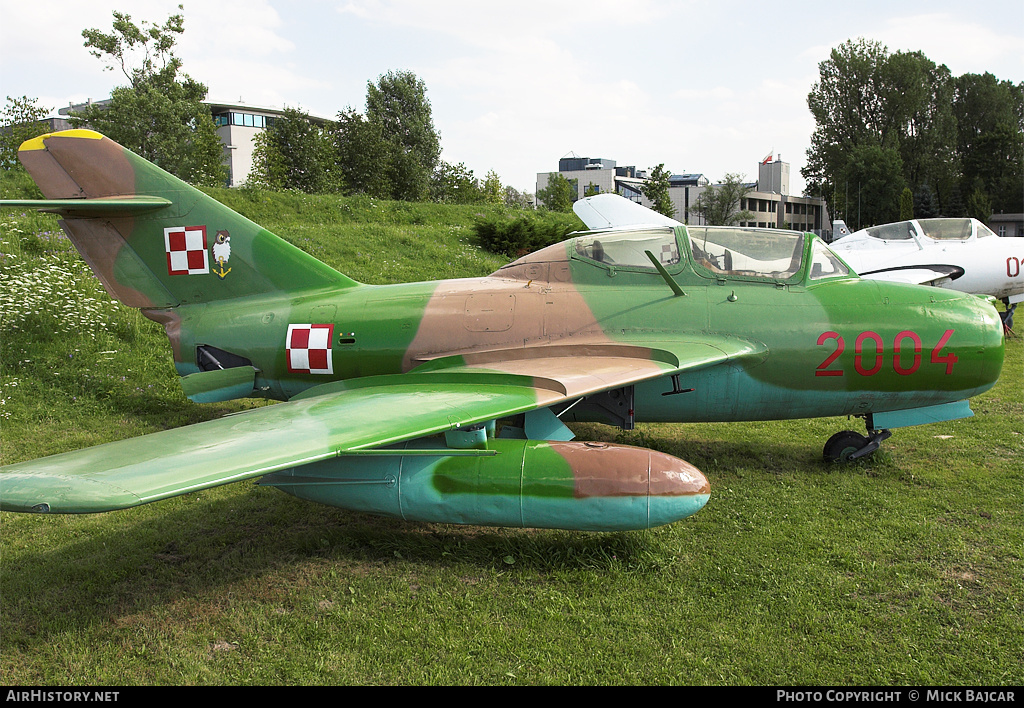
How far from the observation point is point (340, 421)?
4.42 meters

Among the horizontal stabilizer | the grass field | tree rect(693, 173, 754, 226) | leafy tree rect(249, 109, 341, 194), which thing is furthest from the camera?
tree rect(693, 173, 754, 226)

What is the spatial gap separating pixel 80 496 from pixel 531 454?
2.71 metres

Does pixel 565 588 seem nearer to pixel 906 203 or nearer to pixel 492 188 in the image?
pixel 492 188

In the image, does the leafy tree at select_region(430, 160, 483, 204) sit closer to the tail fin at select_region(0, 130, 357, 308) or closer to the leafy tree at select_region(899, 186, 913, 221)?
the tail fin at select_region(0, 130, 357, 308)

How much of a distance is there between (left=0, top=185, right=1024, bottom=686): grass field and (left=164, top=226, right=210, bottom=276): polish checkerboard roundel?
224 cm

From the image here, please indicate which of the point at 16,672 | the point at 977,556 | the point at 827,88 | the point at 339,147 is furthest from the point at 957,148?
the point at 16,672

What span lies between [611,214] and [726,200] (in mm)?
48577

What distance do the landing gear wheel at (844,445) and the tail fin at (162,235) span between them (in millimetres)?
5270

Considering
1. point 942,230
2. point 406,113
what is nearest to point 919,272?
point 942,230

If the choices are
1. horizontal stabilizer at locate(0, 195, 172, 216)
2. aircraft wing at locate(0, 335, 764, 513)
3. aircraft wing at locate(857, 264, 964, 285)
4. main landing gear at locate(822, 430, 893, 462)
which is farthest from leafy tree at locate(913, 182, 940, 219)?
horizontal stabilizer at locate(0, 195, 172, 216)

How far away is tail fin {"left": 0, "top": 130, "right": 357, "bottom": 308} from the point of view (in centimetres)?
689

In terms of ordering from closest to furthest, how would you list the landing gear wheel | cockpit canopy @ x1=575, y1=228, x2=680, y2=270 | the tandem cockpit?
1. the tandem cockpit
2. cockpit canopy @ x1=575, y1=228, x2=680, y2=270
3. the landing gear wheel
